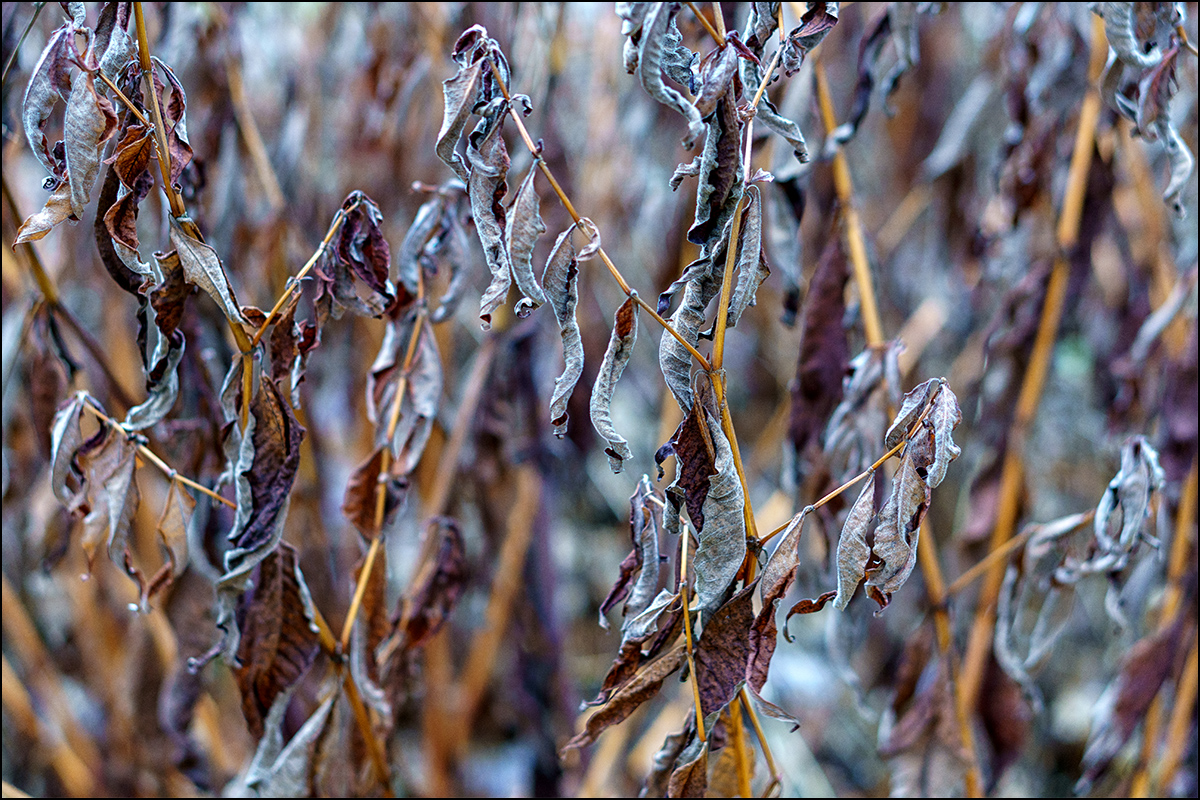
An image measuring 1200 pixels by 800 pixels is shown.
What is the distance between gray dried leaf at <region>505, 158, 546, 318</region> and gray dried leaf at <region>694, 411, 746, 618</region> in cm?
9

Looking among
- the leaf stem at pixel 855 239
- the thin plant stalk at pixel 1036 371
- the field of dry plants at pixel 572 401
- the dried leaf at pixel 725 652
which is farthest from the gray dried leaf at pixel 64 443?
the thin plant stalk at pixel 1036 371

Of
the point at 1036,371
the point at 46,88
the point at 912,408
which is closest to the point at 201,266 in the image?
the point at 46,88

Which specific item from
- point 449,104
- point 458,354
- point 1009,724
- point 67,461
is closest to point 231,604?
point 67,461

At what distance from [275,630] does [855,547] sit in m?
0.31

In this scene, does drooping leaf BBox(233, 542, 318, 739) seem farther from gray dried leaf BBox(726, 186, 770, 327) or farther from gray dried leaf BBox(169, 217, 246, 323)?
gray dried leaf BBox(726, 186, 770, 327)

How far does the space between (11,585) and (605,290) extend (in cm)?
64

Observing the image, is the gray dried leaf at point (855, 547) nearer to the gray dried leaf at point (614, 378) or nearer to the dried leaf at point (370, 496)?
the gray dried leaf at point (614, 378)

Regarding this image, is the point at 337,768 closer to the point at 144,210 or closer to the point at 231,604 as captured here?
the point at 231,604

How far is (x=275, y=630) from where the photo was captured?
475 millimetres

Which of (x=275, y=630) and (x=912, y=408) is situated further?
(x=275, y=630)

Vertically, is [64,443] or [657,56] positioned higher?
[657,56]

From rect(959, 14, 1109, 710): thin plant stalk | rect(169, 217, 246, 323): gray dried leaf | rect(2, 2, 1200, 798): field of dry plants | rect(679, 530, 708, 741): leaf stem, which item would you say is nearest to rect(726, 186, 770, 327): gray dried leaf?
rect(2, 2, 1200, 798): field of dry plants

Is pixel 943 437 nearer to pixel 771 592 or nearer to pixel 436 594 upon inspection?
pixel 771 592

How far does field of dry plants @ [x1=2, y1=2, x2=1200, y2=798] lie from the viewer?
37 centimetres
